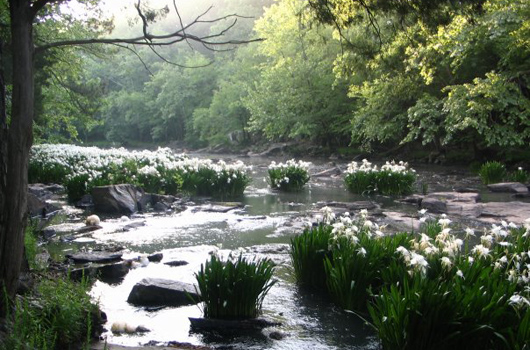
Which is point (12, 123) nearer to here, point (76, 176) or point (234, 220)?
point (234, 220)

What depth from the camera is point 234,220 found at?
11516 millimetres

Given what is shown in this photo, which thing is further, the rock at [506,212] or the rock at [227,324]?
the rock at [506,212]

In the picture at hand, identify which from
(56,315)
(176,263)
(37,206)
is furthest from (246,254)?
(37,206)

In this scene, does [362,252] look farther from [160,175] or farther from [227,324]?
[160,175]

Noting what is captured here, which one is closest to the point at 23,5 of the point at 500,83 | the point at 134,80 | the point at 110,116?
the point at 500,83

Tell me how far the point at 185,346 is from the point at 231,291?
27.8 inches

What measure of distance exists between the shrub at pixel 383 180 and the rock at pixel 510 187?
2716 mm

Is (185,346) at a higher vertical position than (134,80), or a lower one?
lower

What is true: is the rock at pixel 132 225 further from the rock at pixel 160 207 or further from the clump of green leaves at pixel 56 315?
the clump of green leaves at pixel 56 315

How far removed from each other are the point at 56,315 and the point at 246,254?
158 inches

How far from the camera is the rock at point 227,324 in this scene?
4.86 meters

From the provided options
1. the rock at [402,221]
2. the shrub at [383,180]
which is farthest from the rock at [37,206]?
the shrub at [383,180]

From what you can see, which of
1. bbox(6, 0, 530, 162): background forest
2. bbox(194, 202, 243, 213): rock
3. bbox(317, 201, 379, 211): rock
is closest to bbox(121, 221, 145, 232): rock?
bbox(194, 202, 243, 213): rock

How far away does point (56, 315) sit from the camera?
400cm
